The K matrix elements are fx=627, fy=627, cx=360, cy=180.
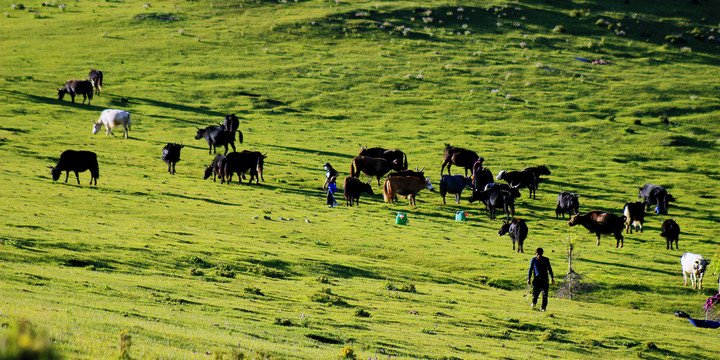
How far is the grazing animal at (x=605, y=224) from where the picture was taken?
31.5m

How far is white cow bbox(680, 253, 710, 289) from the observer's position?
84.8ft

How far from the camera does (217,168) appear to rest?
3816cm

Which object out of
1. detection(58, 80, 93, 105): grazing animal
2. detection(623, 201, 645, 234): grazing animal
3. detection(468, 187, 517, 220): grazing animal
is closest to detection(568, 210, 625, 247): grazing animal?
detection(623, 201, 645, 234): grazing animal

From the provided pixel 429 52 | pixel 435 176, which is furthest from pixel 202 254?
pixel 429 52

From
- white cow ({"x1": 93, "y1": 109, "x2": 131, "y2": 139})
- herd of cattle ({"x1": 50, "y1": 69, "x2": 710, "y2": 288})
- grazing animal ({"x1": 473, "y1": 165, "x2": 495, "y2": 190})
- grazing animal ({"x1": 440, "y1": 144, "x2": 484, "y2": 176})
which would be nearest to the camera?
herd of cattle ({"x1": 50, "y1": 69, "x2": 710, "y2": 288})

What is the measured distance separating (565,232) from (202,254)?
770 inches

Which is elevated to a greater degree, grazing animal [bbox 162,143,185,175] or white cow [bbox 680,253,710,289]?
grazing animal [bbox 162,143,185,175]

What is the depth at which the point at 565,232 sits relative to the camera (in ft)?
109

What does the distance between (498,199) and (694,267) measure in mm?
10870

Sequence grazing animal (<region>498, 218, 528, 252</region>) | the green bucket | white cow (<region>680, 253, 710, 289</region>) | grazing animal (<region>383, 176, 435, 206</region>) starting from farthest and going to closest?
grazing animal (<region>383, 176, 435, 206</region>) < the green bucket < grazing animal (<region>498, 218, 528, 252</region>) < white cow (<region>680, 253, 710, 289</region>)

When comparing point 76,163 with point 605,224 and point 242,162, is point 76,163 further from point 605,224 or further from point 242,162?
point 605,224

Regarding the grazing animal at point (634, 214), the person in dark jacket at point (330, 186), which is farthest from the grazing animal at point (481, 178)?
the person in dark jacket at point (330, 186)

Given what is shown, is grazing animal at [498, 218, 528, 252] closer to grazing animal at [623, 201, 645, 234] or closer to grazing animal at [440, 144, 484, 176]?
grazing animal at [623, 201, 645, 234]

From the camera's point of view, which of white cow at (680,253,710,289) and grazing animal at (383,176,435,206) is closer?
white cow at (680,253,710,289)
